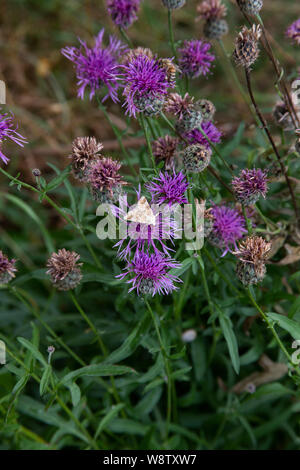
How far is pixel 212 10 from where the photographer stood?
6.75 ft

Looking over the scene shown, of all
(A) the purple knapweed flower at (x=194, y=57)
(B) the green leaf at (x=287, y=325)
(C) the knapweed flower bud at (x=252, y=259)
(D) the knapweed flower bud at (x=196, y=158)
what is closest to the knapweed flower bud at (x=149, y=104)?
(D) the knapweed flower bud at (x=196, y=158)

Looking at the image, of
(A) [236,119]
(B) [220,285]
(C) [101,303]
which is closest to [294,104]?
(B) [220,285]

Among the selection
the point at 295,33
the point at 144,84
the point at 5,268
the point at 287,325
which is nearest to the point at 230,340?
the point at 287,325

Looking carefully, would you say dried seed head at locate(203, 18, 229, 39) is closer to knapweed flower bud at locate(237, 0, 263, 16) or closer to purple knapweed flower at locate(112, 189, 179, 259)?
knapweed flower bud at locate(237, 0, 263, 16)

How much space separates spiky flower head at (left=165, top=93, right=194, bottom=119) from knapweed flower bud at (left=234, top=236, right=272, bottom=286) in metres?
0.50

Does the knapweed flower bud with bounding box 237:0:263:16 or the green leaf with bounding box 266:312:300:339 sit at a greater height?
the knapweed flower bud with bounding box 237:0:263:16

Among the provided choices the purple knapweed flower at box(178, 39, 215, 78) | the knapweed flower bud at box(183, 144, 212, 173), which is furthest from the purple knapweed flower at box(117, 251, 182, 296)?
the purple knapweed flower at box(178, 39, 215, 78)

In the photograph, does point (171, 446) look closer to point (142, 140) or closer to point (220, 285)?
point (220, 285)

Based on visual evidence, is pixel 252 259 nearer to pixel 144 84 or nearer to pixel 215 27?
pixel 144 84

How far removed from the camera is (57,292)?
2766 mm

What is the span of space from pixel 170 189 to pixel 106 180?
0.70ft

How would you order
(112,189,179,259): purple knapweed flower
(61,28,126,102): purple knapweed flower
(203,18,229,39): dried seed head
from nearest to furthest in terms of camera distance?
1. (112,189,179,259): purple knapweed flower
2. (61,28,126,102): purple knapweed flower
3. (203,18,229,39): dried seed head

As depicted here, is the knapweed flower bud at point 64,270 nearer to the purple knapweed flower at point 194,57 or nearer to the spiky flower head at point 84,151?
the spiky flower head at point 84,151

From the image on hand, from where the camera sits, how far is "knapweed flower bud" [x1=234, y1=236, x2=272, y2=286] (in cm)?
155
